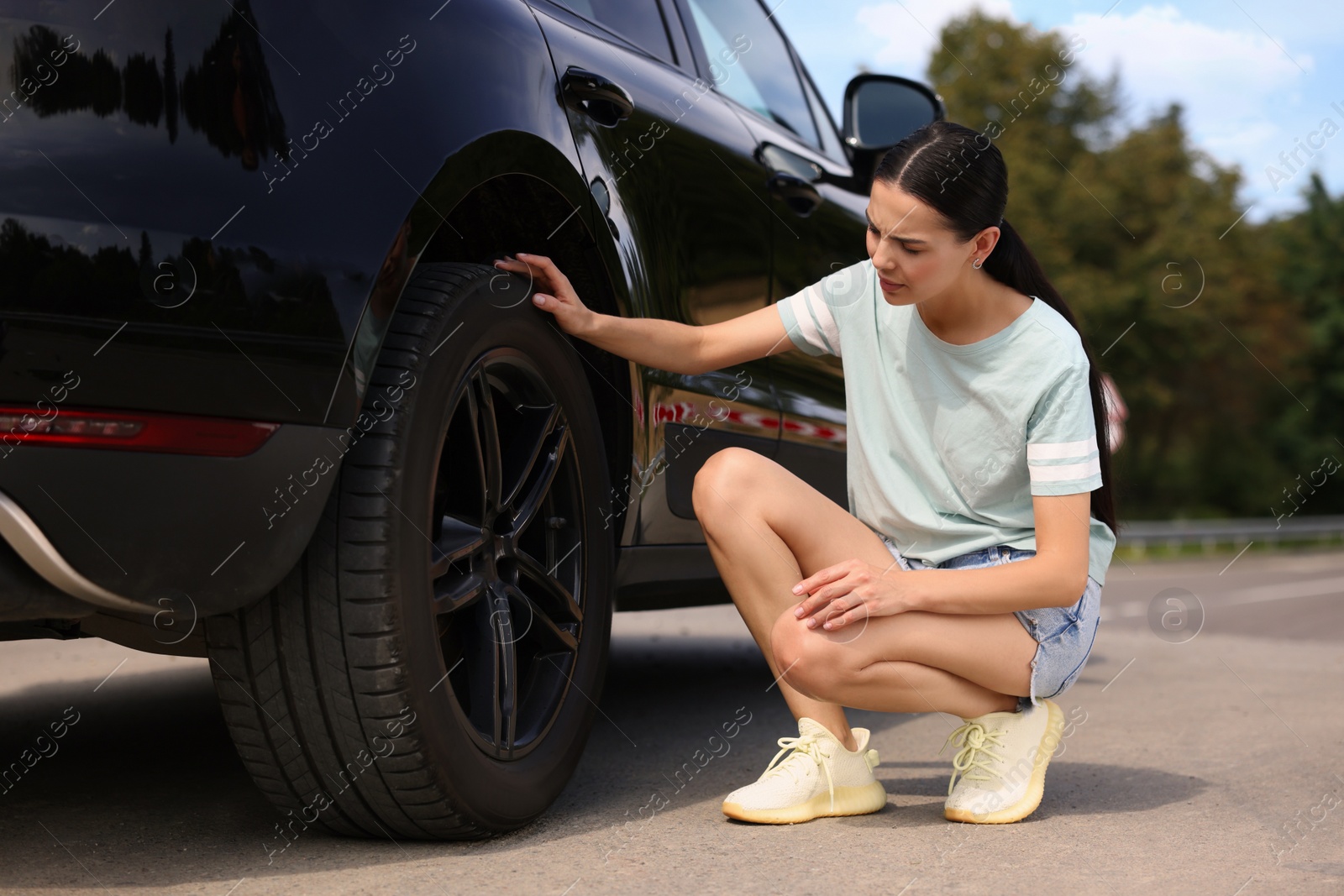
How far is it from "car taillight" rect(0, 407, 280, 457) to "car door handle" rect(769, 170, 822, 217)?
1869mm

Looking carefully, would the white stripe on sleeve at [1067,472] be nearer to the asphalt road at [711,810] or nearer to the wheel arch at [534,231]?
the asphalt road at [711,810]

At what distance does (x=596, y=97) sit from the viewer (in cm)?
249

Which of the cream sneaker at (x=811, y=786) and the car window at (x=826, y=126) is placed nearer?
the cream sneaker at (x=811, y=786)

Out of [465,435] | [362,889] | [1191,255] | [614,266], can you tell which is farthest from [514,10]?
[1191,255]

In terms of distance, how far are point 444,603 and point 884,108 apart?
2.57 meters

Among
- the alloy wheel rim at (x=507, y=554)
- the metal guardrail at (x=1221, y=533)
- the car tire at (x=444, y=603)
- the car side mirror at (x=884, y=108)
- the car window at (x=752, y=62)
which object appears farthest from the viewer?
the metal guardrail at (x=1221, y=533)

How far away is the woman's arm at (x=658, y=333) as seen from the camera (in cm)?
241

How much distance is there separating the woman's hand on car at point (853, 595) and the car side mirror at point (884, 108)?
1.98 m

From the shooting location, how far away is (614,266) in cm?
254

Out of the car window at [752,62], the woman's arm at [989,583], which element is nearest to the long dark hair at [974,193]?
the woman's arm at [989,583]

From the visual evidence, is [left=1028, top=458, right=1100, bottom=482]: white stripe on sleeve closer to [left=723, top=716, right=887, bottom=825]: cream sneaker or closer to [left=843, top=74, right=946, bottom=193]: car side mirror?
[left=723, top=716, right=887, bottom=825]: cream sneaker

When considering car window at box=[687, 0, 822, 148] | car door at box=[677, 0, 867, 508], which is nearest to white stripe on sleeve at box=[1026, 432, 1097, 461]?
car door at box=[677, 0, 867, 508]

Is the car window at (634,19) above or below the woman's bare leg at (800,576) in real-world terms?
above

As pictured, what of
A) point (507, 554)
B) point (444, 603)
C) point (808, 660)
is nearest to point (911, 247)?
point (808, 660)
